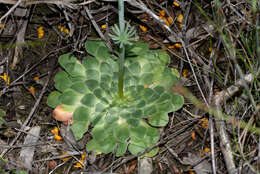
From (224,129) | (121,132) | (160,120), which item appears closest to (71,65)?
(121,132)

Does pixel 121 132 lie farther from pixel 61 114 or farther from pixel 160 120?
pixel 61 114

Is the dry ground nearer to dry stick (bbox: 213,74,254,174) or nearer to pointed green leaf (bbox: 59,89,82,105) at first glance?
dry stick (bbox: 213,74,254,174)

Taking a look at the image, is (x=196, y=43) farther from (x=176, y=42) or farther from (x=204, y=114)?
Result: (x=204, y=114)

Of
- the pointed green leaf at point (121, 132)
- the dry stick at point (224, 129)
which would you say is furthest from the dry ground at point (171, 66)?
the pointed green leaf at point (121, 132)

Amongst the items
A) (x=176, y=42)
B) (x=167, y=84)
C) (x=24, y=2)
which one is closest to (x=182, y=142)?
(x=167, y=84)

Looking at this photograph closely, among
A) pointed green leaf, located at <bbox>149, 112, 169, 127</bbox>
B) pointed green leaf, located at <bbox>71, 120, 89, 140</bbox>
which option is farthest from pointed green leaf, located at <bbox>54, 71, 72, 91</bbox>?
pointed green leaf, located at <bbox>149, 112, 169, 127</bbox>

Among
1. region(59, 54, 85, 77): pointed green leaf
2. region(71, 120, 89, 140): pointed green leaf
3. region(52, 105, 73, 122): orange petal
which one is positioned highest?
region(59, 54, 85, 77): pointed green leaf

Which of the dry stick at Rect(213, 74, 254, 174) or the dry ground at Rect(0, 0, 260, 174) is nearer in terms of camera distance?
the dry stick at Rect(213, 74, 254, 174)

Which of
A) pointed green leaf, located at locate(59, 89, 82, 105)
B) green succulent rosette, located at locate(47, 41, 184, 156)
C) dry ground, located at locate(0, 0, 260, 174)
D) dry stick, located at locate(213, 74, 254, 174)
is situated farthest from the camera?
pointed green leaf, located at locate(59, 89, 82, 105)
